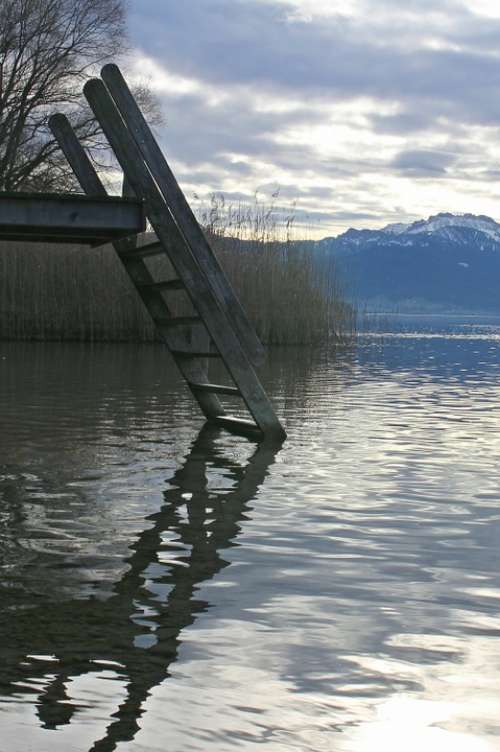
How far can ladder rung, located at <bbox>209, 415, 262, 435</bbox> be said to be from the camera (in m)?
8.74

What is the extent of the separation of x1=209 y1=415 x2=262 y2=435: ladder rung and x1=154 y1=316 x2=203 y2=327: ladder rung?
87 centimetres

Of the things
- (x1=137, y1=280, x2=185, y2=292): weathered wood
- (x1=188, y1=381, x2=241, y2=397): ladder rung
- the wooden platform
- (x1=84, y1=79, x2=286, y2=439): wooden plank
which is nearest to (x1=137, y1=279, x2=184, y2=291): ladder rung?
(x1=137, y1=280, x2=185, y2=292): weathered wood

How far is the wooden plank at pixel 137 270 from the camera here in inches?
349

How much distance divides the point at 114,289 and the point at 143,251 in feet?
45.8

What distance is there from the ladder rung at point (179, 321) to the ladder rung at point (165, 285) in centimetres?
24

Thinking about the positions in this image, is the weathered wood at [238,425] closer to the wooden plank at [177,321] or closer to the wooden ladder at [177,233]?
the wooden ladder at [177,233]

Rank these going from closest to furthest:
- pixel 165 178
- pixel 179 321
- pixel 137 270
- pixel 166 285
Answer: pixel 165 178
pixel 166 285
pixel 179 321
pixel 137 270

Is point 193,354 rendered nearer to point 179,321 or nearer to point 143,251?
point 179,321

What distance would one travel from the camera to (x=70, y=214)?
7586mm

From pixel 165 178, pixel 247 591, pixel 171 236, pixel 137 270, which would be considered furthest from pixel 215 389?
pixel 247 591

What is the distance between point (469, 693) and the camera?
3.03 meters

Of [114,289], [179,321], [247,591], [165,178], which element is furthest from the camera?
[114,289]

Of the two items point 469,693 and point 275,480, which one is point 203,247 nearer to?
point 275,480

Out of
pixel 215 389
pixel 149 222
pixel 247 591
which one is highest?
pixel 149 222
